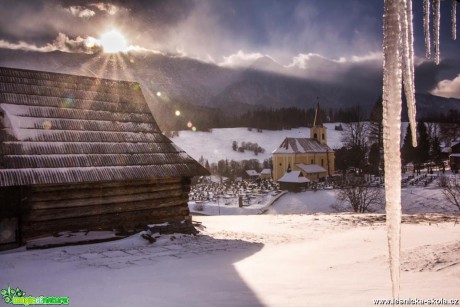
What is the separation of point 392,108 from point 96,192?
9915 millimetres

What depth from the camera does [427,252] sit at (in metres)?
6.53

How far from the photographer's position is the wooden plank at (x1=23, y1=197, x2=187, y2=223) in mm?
9461

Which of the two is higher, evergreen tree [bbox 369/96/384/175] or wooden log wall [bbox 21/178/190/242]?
evergreen tree [bbox 369/96/384/175]

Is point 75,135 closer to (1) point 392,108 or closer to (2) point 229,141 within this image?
(1) point 392,108

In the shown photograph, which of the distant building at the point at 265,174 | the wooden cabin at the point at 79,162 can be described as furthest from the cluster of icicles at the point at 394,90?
the distant building at the point at 265,174

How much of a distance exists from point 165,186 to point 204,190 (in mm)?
33953

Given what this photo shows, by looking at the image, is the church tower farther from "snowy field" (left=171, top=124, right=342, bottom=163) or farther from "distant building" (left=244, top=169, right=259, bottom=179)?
"snowy field" (left=171, top=124, right=342, bottom=163)

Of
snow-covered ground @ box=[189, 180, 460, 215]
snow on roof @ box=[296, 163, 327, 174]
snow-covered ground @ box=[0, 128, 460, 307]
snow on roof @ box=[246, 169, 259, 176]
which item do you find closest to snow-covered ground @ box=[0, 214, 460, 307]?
snow-covered ground @ box=[0, 128, 460, 307]

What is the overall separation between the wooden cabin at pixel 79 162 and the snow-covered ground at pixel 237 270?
3.71 ft

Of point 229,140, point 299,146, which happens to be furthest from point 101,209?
point 229,140

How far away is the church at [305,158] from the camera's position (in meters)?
55.2

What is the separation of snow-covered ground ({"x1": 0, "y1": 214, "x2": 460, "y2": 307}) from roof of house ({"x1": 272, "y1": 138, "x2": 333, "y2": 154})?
47.2 metres

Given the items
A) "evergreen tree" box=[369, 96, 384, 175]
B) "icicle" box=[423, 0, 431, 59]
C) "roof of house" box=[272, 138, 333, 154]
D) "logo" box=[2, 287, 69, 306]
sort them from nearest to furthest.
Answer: "icicle" box=[423, 0, 431, 59], "logo" box=[2, 287, 69, 306], "evergreen tree" box=[369, 96, 384, 175], "roof of house" box=[272, 138, 333, 154]

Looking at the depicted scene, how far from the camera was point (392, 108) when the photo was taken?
7.03 ft
